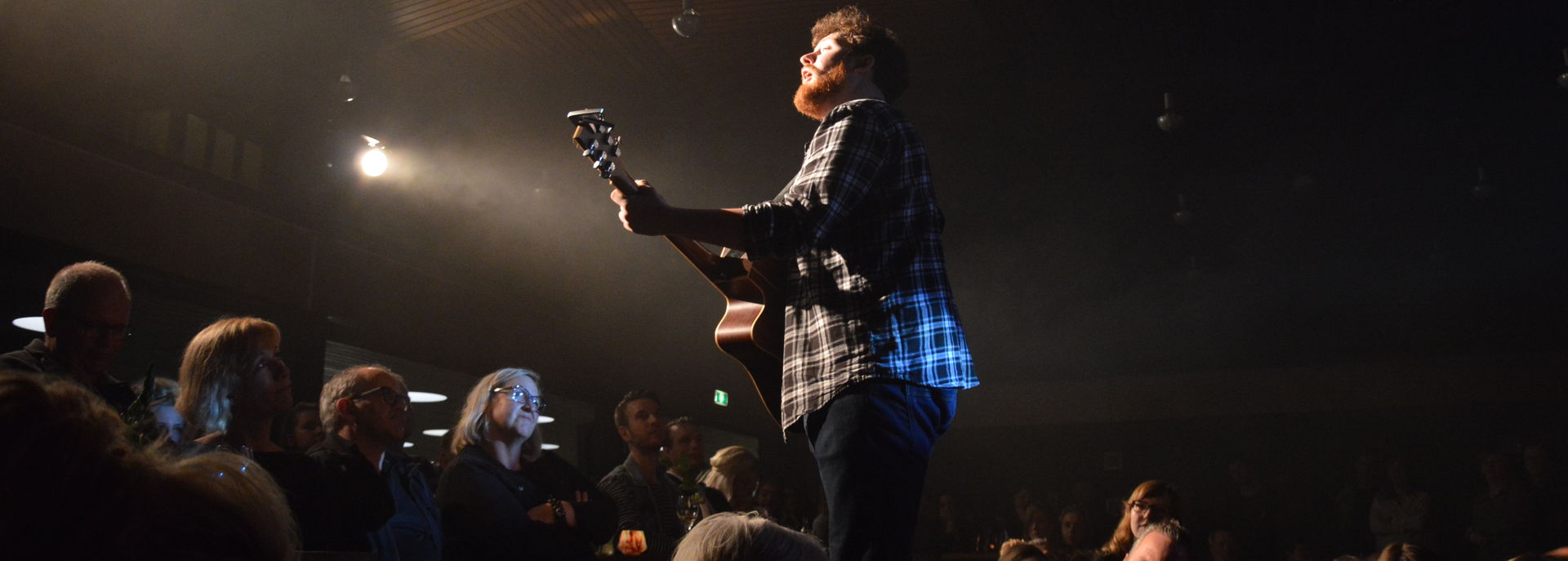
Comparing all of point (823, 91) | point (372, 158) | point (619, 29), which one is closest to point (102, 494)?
point (823, 91)

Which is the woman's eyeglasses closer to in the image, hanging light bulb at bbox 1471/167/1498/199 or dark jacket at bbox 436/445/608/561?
dark jacket at bbox 436/445/608/561

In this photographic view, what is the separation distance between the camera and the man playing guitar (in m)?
1.40

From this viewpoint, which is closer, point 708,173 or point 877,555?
point 877,555

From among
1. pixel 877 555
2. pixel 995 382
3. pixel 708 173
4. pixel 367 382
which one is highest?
pixel 708 173

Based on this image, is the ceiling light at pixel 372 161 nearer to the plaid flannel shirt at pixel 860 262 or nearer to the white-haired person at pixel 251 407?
the white-haired person at pixel 251 407

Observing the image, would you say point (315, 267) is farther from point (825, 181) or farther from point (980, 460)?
point (980, 460)

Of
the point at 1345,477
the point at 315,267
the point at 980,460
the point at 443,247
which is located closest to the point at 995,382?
the point at 980,460

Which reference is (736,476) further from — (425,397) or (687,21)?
(425,397)

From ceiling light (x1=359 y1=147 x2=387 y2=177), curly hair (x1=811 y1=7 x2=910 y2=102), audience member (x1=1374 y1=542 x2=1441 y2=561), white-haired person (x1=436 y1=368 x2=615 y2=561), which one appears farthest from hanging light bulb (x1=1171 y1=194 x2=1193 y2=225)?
curly hair (x1=811 y1=7 x2=910 y2=102)

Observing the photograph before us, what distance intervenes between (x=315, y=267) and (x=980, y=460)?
26.9 feet

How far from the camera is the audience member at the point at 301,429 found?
12.5 ft

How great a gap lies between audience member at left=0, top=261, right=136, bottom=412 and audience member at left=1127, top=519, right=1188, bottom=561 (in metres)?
2.72

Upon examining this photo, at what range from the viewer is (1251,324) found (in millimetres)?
10430

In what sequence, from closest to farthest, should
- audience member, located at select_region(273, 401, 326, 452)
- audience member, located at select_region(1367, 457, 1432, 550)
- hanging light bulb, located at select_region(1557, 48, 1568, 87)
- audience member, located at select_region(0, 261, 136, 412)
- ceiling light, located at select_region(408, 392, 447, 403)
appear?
audience member, located at select_region(0, 261, 136, 412) → audience member, located at select_region(273, 401, 326, 452) → hanging light bulb, located at select_region(1557, 48, 1568, 87) → audience member, located at select_region(1367, 457, 1432, 550) → ceiling light, located at select_region(408, 392, 447, 403)
